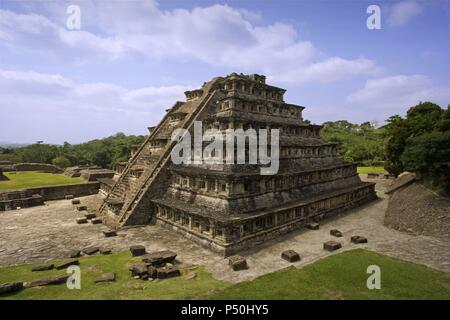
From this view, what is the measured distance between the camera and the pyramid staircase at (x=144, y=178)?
19.8m

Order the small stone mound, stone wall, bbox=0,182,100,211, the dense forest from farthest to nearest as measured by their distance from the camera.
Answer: stone wall, bbox=0,182,100,211, the dense forest, the small stone mound

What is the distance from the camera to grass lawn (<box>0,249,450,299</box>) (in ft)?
31.4

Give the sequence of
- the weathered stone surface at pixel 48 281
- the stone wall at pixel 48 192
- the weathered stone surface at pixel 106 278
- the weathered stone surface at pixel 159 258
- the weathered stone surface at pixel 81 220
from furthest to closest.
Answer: the stone wall at pixel 48 192
the weathered stone surface at pixel 81 220
the weathered stone surface at pixel 159 258
the weathered stone surface at pixel 106 278
the weathered stone surface at pixel 48 281

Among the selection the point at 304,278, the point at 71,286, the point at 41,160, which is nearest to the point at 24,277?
the point at 71,286

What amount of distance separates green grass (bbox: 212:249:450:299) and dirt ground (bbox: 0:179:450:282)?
4.13 feet

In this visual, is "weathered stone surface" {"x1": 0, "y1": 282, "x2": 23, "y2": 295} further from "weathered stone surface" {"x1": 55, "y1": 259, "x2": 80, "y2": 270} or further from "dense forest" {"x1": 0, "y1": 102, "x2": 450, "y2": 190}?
"dense forest" {"x1": 0, "y1": 102, "x2": 450, "y2": 190}

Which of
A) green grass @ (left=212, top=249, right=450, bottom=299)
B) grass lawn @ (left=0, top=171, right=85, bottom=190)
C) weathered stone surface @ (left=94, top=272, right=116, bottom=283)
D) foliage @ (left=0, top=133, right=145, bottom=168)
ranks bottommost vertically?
weathered stone surface @ (left=94, top=272, right=116, bottom=283)

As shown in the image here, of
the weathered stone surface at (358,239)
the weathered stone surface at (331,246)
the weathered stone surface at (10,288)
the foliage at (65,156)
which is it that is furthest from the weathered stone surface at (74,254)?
the foliage at (65,156)

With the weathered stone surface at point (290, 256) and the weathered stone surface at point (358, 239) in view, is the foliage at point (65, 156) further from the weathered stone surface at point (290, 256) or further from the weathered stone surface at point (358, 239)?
the weathered stone surface at point (358, 239)

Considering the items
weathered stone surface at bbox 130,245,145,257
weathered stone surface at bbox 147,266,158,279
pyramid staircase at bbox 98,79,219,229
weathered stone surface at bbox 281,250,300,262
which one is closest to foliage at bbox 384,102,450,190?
weathered stone surface at bbox 281,250,300,262

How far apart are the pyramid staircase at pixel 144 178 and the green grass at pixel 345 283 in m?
11.7

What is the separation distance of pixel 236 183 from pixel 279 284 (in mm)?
6784

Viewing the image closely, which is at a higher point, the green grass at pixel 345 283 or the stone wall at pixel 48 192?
the stone wall at pixel 48 192
